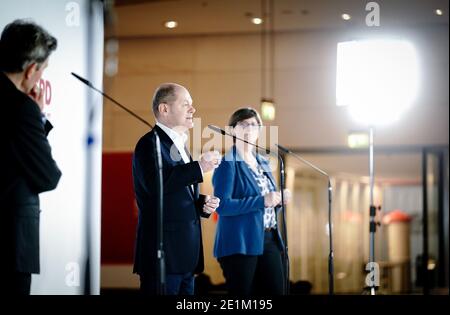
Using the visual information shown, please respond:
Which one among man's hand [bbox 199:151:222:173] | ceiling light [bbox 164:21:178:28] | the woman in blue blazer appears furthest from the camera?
ceiling light [bbox 164:21:178:28]

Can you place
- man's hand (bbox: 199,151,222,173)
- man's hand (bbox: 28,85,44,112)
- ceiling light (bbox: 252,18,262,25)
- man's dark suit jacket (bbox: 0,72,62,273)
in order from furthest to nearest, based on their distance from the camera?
ceiling light (bbox: 252,18,262,25)
man's hand (bbox: 199,151,222,173)
man's hand (bbox: 28,85,44,112)
man's dark suit jacket (bbox: 0,72,62,273)

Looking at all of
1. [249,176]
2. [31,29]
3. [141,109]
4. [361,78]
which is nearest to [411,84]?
[361,78]

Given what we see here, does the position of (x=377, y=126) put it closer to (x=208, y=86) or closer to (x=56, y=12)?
(x=208, y=86)

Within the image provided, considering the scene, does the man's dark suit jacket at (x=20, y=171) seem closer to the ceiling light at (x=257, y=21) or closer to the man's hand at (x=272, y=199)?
the man's hand at (x=272, y=199)

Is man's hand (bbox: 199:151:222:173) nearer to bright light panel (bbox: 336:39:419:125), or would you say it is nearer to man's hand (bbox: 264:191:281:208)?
man's hand (bbox: 264:191:281:208)

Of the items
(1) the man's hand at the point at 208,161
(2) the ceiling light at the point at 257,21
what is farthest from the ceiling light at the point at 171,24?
(1) the man's hand at the point at 208,161

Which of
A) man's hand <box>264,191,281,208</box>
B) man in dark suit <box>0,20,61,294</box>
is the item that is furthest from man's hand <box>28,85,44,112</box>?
man's hand <box>264,191,281,208</box>

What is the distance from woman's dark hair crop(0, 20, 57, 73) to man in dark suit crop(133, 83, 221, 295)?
58cm

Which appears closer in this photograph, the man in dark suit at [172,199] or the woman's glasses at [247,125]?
the man in dark suit at [172,199]

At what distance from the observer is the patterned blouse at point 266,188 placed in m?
3.68

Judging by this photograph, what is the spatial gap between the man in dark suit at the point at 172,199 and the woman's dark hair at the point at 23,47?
0.58 m

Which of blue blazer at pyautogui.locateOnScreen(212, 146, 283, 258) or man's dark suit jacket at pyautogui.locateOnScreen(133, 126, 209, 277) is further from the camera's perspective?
blue blazer at pyautogui.locateOnScreen(212, 146, 283, 258)

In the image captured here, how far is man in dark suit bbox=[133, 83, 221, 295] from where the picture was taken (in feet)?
10.0

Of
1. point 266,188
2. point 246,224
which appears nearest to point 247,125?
point 266,188
